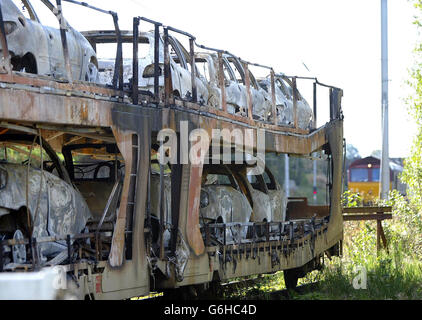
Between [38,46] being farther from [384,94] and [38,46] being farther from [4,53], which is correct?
[384,94]

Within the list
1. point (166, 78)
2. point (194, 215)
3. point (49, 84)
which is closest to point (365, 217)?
point (194, 215)

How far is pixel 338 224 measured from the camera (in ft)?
50.6

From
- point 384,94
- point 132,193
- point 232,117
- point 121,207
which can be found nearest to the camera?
point 121,207

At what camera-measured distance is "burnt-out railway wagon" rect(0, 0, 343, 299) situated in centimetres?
773

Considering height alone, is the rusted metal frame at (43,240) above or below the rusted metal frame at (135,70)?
below

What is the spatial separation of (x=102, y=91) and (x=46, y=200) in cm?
136

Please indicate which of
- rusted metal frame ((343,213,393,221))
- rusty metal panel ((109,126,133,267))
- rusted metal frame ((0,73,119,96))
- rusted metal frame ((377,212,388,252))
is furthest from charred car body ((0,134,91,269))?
rusted metal frame ((377,212,388,252))

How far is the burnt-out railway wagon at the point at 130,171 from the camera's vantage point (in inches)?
304

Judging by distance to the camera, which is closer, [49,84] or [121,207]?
[49,84]

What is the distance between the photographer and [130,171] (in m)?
8.81

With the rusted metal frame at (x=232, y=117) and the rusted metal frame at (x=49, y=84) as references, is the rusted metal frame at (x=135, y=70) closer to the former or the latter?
the rusted metal frame at (x=49, y=84)

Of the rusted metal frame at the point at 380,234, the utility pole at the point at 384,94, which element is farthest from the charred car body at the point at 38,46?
the utility pole at the point at 384,94

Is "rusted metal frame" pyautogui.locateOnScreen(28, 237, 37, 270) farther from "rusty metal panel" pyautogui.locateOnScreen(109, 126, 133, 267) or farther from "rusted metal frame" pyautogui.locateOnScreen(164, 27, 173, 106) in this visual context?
"rusted metal frame" pyautogui.locateOnScreen(164, 27, 173, 106)

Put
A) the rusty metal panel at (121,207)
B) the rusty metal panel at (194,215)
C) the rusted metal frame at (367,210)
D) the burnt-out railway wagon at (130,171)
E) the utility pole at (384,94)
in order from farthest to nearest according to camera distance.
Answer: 1. the utility pole at (384,94)
2. the rusted metal frame at (367,210)
3. the rusty metal panel at (194,215)
4. the rusty metal panel at (121,207)
5. the burnt-out railway wagon at (130,171)
